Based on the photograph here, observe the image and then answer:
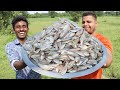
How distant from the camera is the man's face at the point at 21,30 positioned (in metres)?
3.28

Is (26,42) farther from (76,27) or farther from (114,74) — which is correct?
(114,74)

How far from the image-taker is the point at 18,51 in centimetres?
320

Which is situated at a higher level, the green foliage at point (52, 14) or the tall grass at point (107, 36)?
the green foliage at point (52, 14)

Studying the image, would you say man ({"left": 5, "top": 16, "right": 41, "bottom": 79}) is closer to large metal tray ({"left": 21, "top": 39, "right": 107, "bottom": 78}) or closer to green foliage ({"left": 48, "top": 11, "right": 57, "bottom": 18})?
large metal tray ({"left": 21, "top": 39, "right": 107, "bottom": 78})

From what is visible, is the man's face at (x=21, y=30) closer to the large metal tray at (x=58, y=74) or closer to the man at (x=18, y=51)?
the man at (x=18, y=51)

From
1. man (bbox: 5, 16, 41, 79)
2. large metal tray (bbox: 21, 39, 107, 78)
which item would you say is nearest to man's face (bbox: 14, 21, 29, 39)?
man (bbox: 5, 16, 41, 79)

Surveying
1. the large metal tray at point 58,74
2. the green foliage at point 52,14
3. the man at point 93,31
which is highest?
the green foliage at point 52,14

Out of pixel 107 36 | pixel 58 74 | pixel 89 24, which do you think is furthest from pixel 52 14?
pixel 58 74

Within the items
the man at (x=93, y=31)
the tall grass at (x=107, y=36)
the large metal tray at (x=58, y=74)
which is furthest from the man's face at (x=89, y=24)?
the tall grass at (x=107, y=36)

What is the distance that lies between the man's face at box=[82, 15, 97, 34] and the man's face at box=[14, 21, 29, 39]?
1.98 ft

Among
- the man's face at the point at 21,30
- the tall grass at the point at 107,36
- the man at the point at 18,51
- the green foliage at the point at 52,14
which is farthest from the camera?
the tall grass at the point at 107,36

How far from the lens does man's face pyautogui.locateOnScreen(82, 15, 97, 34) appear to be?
10.5 feet
